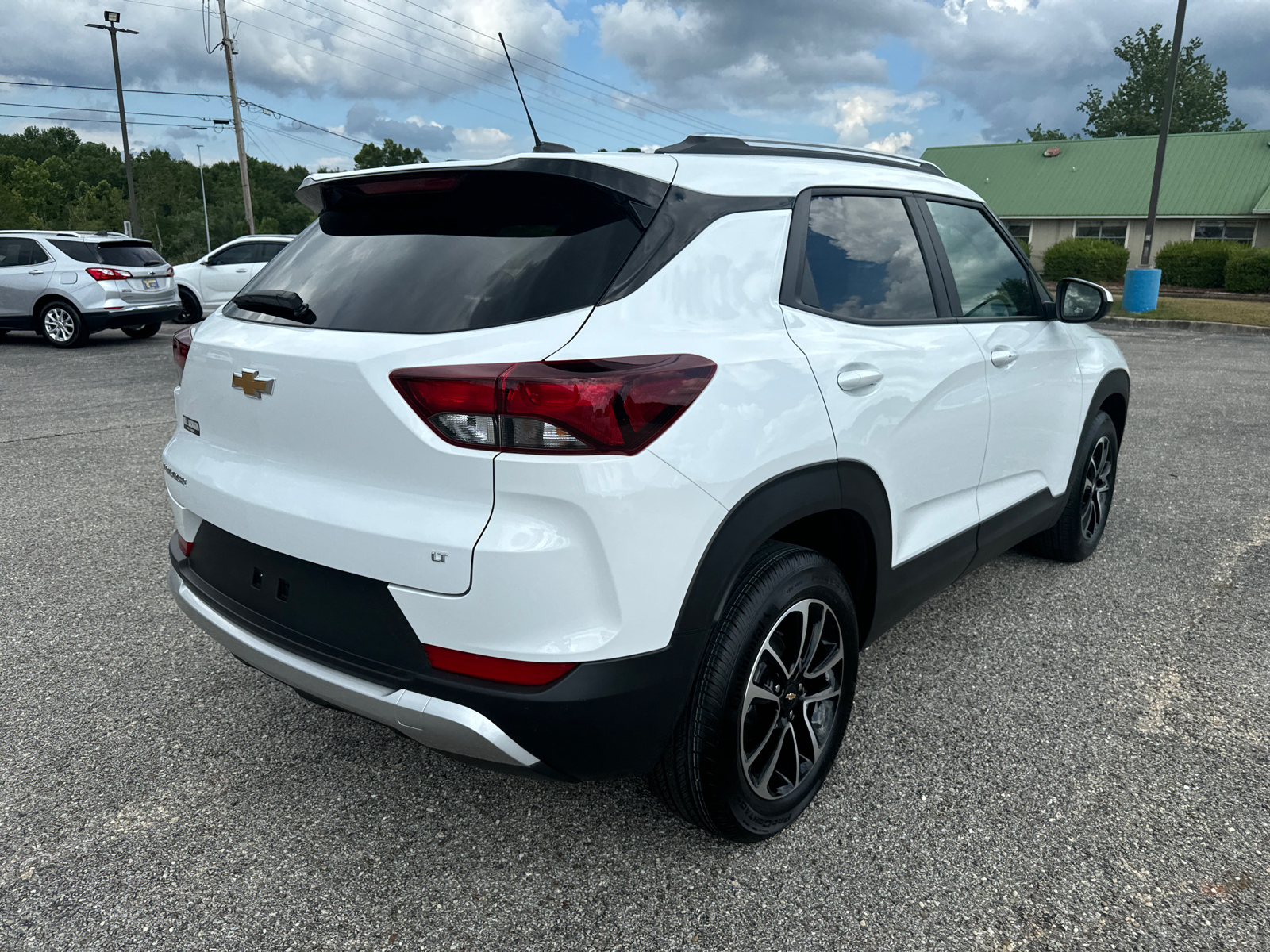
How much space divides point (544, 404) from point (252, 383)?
876 mm

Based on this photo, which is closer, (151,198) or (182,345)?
(182,345)

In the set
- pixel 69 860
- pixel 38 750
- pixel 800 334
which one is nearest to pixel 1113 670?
pixel 800 334

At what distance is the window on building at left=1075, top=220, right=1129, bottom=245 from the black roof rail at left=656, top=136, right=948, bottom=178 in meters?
42.6

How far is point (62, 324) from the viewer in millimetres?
14102

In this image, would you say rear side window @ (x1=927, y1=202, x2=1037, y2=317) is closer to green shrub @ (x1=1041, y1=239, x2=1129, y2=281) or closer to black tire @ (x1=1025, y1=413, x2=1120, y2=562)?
black tire @ (x1=1025, y1=413, x2=1120, y2=562)

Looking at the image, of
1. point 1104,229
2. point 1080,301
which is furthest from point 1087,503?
point 1104,229

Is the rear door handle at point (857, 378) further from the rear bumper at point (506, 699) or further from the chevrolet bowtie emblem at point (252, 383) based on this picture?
the chevrolet bowtie emblem at point (252, 383)

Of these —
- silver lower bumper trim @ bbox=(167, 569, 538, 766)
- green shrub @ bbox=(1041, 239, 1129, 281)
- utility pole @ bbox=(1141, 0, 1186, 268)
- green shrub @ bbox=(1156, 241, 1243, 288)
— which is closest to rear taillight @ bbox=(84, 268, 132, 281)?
silver lower bumper trim @ bbox=(167, 569, 538, 766)

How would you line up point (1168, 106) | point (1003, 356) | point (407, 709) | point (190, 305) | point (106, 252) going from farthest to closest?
point (1168, 106) → point (190, 305) → point (106, 252) → point (1003, 356) → point (407, 709)

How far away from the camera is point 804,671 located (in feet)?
8.16

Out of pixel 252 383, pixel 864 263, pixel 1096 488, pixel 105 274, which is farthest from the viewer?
pixel 105 274

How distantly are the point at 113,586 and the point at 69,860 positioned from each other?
2.18m

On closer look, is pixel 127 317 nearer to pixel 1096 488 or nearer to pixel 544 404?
pixel 1096 488

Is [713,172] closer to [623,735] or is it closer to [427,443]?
[427,443]
